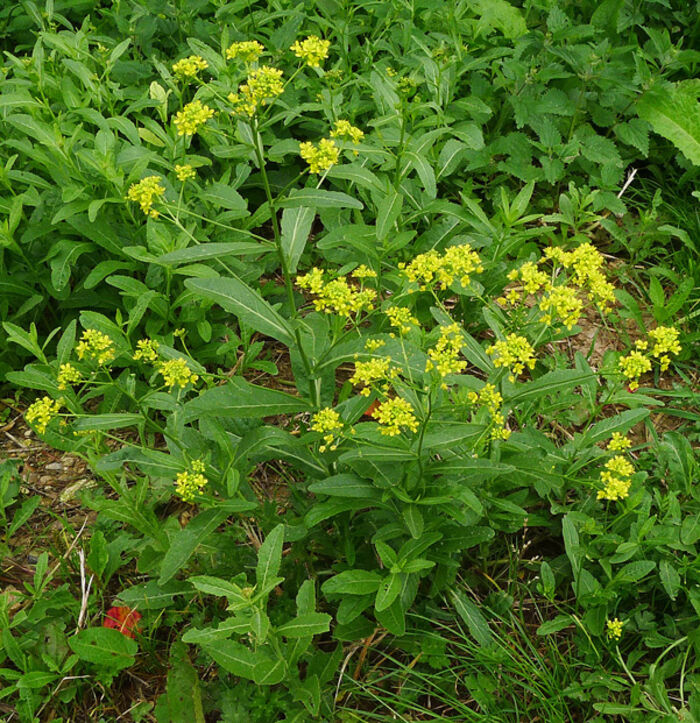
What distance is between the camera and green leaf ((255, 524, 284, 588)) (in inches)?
90.3

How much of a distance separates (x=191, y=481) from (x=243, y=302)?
1.97 feet

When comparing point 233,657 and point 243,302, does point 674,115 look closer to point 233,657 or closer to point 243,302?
point 243,302

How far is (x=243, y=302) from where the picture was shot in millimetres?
2463

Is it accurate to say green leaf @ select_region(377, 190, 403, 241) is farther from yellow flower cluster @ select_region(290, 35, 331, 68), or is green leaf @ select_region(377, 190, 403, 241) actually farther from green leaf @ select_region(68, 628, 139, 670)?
green leaf @ select_region(68, 628, 139, 670)

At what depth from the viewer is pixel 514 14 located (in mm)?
4605

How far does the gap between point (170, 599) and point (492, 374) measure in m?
1.49

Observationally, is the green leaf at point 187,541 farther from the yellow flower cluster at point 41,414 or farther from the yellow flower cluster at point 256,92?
the yellow flower cluster at point 256,92

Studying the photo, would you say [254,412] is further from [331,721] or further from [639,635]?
[639,635]

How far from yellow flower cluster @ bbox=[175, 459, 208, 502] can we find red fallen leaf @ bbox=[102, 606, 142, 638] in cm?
80

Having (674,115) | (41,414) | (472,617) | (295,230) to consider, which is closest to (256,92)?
(295,230)

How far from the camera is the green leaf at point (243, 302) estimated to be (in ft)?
8.01

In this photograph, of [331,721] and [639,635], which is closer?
[331,721]

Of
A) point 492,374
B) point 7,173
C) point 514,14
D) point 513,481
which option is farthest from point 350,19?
point 513,481

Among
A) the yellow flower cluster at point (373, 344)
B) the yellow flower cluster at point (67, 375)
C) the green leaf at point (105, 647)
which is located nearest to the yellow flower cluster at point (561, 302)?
the yellow flower cluster at point (373, 344)
